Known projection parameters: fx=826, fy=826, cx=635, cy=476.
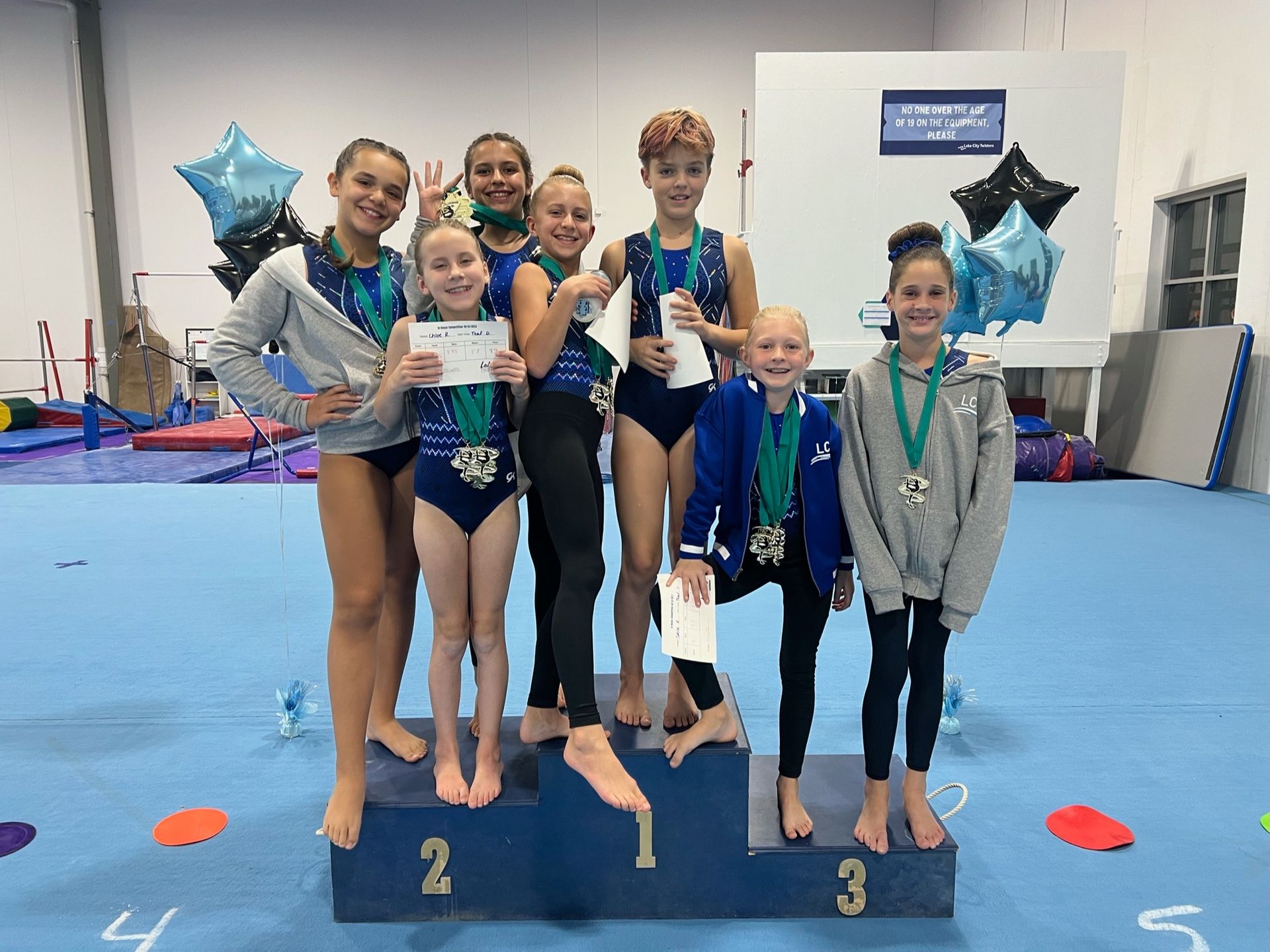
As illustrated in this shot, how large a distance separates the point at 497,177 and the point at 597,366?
1.89ft

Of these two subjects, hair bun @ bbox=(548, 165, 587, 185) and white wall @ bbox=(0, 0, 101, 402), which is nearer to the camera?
hair bun @ bbox=(548, 165, 587, 185)

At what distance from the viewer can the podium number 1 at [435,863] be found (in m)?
2.00

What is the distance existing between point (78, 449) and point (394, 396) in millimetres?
9897

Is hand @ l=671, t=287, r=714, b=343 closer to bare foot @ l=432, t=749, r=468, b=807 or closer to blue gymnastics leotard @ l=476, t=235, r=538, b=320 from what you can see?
blue gymnastics leotard @ l=476, t=235, r=538, b=320

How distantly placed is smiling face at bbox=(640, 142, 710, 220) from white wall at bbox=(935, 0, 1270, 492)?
6.66 meters

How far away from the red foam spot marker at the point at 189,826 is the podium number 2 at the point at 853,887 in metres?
1.72

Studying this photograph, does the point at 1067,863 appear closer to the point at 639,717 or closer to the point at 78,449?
the point at 639,717

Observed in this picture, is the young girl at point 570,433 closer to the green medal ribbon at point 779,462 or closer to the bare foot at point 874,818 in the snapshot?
the green medal ribbon at point 779,462

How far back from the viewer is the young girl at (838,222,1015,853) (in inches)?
77.4

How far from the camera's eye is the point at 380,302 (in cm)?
211

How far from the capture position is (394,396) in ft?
6.53

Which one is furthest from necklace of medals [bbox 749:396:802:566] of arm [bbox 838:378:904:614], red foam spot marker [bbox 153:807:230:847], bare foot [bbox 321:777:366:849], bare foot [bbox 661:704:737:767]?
red foam spot marker [bbox 153:807:230:847]

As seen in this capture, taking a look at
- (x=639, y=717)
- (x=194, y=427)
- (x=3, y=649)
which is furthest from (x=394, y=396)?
(x=194, y=427)

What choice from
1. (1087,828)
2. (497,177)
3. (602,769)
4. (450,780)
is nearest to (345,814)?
(450,780)
